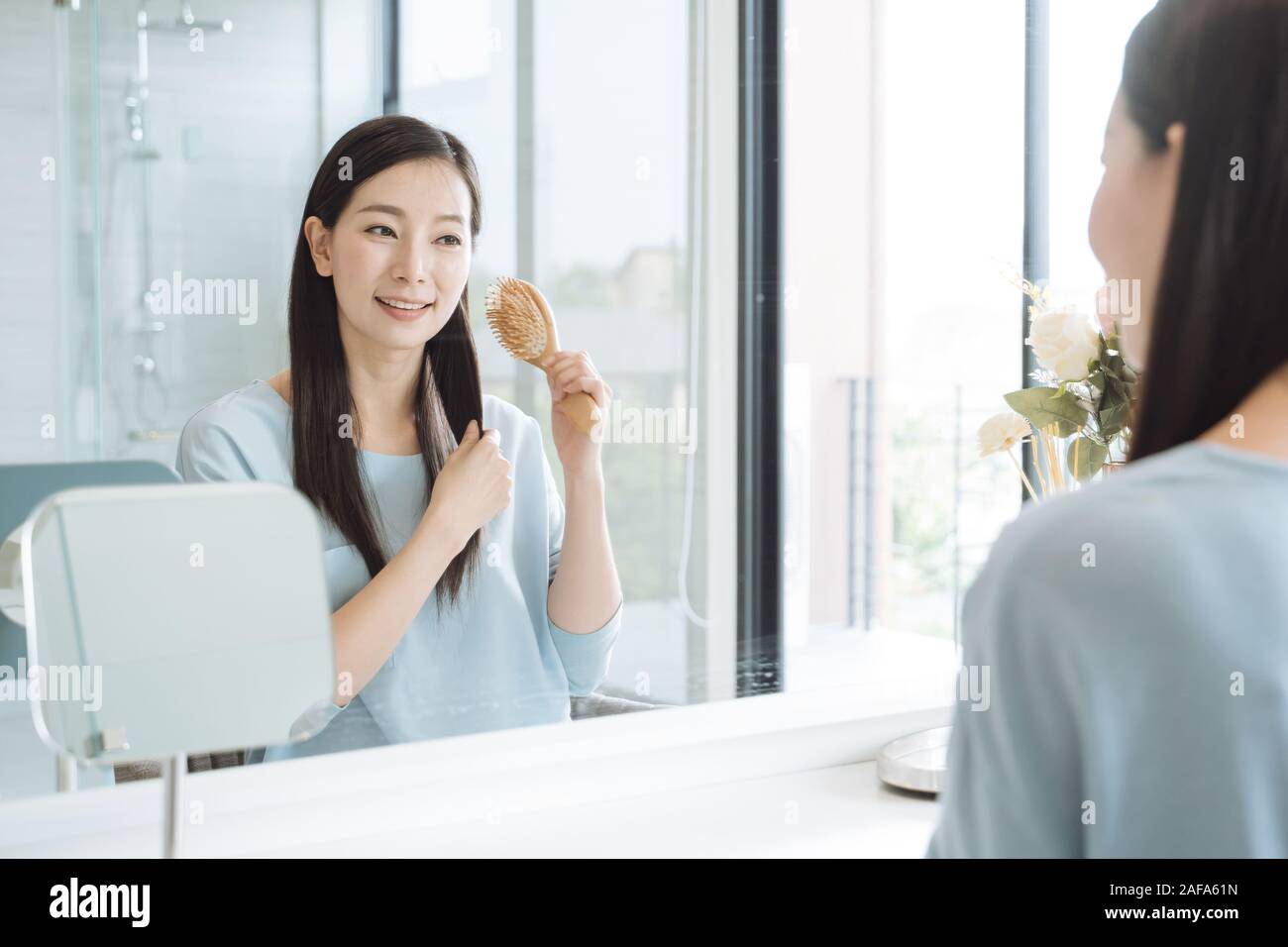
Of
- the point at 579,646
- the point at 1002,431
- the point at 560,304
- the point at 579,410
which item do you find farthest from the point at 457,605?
the point at 560,304

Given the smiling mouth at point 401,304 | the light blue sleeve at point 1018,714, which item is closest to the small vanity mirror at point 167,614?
the light blue sleeve at point 1018,714

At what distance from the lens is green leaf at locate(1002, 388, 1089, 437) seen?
988mm

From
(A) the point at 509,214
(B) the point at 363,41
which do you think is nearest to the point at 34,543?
(B) the point at 363,41

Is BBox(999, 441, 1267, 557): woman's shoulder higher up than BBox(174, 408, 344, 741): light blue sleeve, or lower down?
higher up

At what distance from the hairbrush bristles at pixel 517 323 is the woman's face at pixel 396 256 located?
102 mm

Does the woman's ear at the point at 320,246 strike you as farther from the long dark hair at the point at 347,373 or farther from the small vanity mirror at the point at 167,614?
the small vanity mirror at the point at 167,614

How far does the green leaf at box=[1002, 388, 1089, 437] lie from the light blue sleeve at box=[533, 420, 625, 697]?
0.41 meters

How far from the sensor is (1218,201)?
37 centimetres

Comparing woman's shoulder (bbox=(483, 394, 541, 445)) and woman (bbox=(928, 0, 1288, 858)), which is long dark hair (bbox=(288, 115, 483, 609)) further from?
woman (bbox=(928, 0, 1288, 858))

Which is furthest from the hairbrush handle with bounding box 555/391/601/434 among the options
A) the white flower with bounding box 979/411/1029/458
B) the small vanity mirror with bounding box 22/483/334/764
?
the small vanity mirror with bounding box 22/483/334/764

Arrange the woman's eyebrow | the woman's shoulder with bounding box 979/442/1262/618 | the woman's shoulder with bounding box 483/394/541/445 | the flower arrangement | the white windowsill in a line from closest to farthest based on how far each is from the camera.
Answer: the woman's shoulder with bounding box 979/442/1262/618
the white windowsill
the flower arrangement
the woman's eyebrow
the woman's shoulder with bounding box 483/394/541/445

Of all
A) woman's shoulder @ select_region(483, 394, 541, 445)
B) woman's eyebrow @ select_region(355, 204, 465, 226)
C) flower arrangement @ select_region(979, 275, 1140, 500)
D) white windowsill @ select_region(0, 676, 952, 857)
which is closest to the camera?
white windowsill @ select_region(0, 676, 952, 857)

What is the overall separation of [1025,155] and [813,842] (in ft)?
4.13

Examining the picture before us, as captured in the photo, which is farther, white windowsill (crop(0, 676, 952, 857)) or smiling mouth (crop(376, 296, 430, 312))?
smiling mouth (crop(376, 296, 430, 312))
